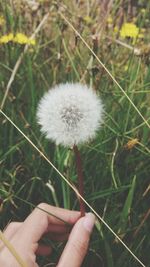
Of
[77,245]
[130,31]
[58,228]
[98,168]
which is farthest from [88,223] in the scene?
[130,31]

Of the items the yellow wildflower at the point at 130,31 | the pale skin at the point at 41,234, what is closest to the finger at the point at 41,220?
the pale skin at the point at 41,234

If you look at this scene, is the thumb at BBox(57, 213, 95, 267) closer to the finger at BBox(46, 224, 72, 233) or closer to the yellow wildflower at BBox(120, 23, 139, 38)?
the finger at BBox(46, 224, 72, 233)

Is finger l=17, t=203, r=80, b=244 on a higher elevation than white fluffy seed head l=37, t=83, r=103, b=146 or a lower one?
lower

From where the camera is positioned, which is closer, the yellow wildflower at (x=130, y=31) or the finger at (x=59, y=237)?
the finger at (x=59, y=237)

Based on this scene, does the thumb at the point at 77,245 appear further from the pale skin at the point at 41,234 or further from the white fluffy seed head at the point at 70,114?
the white fluffy seed head at the point at 70,114

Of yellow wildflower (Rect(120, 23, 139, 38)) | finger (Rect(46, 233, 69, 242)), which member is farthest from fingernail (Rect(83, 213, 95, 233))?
yellow wildflower (Rect(120, 23, 139, 38))

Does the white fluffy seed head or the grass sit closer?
the white fluffy seed head

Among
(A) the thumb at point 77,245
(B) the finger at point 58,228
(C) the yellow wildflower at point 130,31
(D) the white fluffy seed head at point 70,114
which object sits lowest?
(B) the finger at point 58,228

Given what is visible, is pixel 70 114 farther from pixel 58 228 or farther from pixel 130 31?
pixel 130 31

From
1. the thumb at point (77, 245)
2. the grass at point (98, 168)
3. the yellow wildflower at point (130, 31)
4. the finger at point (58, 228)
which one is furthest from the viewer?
the yellow wildflower at point (130, 31)
